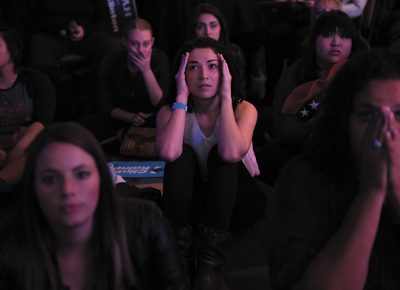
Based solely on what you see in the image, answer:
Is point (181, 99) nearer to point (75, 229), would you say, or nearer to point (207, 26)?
point (75, 229)

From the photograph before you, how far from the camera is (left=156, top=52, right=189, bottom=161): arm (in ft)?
6.85

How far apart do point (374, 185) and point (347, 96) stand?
21cm

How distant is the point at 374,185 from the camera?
107cm

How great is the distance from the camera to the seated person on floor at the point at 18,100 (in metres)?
2.66

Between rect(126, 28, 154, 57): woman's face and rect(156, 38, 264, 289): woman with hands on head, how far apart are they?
90 centimetres

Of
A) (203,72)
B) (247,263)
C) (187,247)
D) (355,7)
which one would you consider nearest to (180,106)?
(203,72)

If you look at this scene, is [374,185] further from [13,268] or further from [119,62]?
[119,62]

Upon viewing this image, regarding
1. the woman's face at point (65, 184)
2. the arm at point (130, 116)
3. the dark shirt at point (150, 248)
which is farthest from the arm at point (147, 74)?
the woman's face at point (65, 184)

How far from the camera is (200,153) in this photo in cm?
222

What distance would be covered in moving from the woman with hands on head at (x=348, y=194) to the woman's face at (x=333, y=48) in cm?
142

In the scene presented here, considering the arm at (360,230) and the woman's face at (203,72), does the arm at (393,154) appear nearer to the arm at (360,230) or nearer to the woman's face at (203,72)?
the arm at (360,230)

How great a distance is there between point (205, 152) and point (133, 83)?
Result: 116 cm

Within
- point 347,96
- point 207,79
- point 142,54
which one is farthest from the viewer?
point 142,54

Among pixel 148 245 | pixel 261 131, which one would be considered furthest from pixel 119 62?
pixel 148 245
